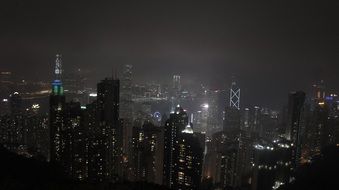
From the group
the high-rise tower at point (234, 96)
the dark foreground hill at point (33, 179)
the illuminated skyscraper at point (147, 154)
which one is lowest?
the illuminated skyscraper at point (147, 154)

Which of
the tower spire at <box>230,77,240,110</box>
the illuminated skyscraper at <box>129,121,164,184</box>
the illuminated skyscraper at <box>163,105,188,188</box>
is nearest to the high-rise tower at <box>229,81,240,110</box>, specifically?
the tower spire at <box>230,77,240,110</box>

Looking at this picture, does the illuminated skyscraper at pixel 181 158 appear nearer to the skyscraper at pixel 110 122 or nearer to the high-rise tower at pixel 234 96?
the skyscraper at pixel 110 122

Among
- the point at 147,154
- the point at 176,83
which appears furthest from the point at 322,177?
the point at 176,83

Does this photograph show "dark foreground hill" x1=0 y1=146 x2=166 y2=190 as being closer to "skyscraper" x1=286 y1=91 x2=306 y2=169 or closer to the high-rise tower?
"skyscraper" x1=286 y1=91 x2=306 y2=169

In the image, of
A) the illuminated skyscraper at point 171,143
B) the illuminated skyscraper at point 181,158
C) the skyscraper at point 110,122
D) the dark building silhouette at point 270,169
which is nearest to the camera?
the dark building silhouette at point 270,169

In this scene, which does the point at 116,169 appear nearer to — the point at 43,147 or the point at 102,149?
the point at 102,149

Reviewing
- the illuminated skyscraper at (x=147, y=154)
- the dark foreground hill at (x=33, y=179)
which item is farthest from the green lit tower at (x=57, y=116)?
the dark foreground hill at (x=33, y=179)

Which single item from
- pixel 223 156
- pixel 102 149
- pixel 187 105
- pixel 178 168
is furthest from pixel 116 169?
pixel 187 105

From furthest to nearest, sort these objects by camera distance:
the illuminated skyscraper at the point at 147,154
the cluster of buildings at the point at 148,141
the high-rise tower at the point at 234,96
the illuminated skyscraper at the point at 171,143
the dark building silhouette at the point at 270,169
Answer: the high-rise tower at the point at 234,96 < the illuminated skyscraper at the point at 147,154 < the illuminated skyscraper at the point at 171,143 < the cluster of buildings at the point at 148,141 < the dark building silhouette at the point at 270,169

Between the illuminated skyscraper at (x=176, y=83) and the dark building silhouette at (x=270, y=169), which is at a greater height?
the illuminated skyscraper at (x=176, y=83)
